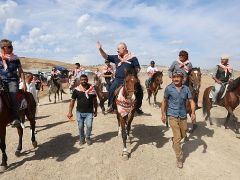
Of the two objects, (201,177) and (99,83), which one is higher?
(99,83)

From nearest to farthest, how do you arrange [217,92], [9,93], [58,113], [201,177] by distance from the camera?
[201,177] < [9,93] < [217,92] < [58,113]

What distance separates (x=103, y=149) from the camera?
33.4ft

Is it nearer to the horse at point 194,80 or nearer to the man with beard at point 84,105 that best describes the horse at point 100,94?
the horse at point 194,80

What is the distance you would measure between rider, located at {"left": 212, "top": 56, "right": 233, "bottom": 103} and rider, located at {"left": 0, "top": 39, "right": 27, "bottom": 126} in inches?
310

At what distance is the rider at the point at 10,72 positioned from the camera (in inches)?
356

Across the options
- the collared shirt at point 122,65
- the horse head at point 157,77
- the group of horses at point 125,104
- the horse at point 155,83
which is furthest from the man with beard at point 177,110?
the horse head at point 157,77

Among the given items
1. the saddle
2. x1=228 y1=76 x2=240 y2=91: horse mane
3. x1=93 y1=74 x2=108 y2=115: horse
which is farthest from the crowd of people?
x1=93 y1=74 x2=108 y2=115: horse

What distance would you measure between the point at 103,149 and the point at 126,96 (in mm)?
1785

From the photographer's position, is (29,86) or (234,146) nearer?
(234,146)

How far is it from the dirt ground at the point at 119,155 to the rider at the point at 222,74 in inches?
61.5

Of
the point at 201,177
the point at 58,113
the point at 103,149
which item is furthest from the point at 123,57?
the point at 58,113

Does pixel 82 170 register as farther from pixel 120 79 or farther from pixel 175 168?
pixel 120 79

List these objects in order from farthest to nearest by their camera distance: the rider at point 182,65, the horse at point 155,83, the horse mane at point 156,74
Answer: the horse mane at point 156,74 → the horse at point 155,83 → the rider at point 182,65

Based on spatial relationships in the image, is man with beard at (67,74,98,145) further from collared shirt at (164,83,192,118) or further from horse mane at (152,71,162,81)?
horse mane at (152,71,162,81)
